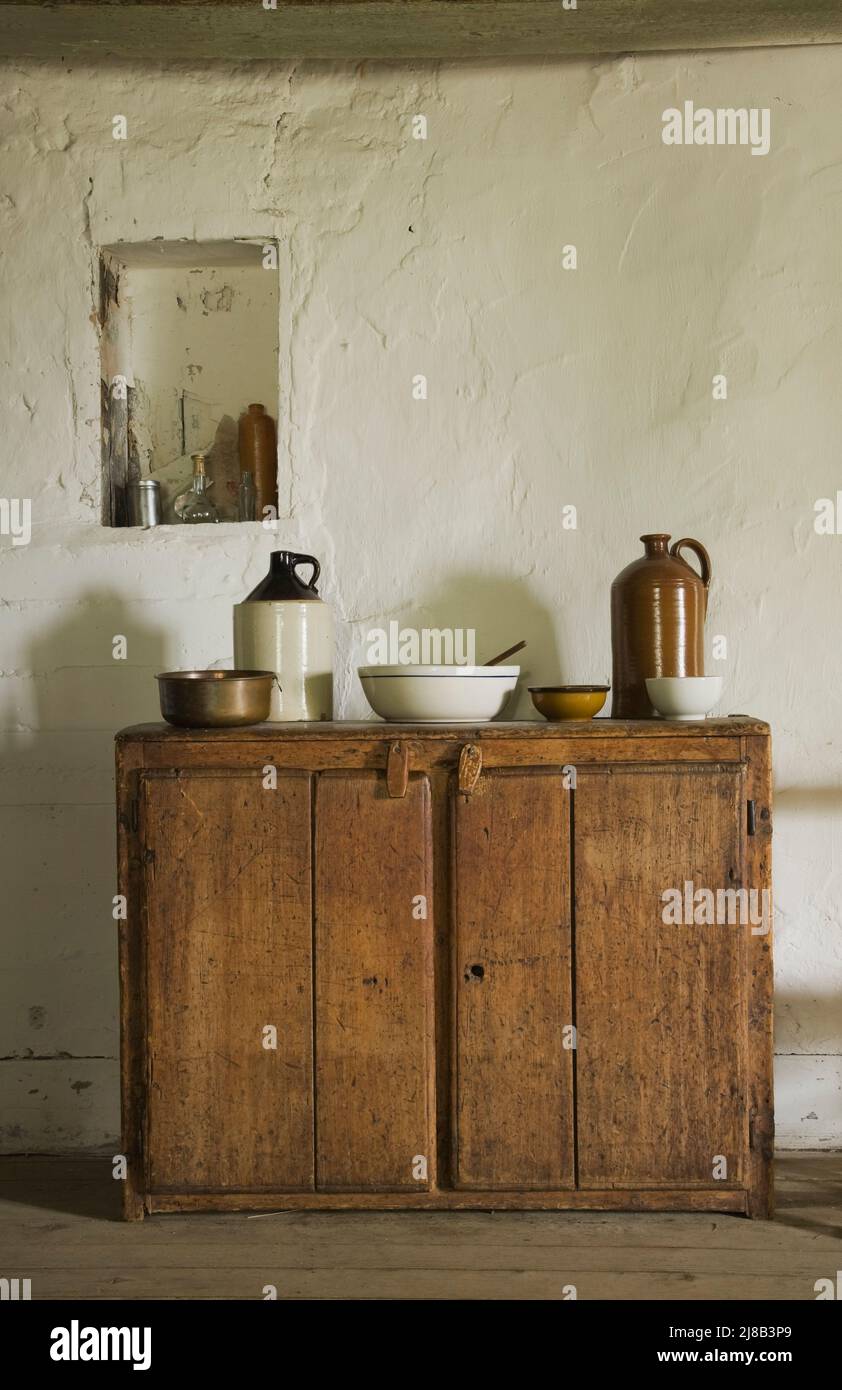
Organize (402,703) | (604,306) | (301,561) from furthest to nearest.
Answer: (604,306), (301,561), (402,703)

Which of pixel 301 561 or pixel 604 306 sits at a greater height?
pixel 604 306

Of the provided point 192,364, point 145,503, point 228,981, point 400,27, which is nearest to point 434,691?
point 228,981

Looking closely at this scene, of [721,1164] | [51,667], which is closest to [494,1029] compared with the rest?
[721,1164]

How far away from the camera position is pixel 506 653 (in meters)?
2.57

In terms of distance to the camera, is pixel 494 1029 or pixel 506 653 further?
pixel 506 653

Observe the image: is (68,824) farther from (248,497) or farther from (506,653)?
(506,653)

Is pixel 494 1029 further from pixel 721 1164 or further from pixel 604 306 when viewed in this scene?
pixel 604 306

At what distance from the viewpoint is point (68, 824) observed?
2.76 m

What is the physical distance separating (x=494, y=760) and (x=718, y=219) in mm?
1645

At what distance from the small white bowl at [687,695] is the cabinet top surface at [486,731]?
0.04 metres

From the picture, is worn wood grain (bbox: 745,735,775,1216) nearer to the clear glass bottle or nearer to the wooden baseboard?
the wooden baseboard

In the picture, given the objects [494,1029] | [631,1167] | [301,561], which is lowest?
[631,1167]

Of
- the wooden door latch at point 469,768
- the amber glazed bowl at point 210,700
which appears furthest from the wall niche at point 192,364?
the wooden door latch at point 469,768

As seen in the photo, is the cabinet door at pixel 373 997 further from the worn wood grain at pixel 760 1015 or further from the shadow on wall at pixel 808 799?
the shadow on wall at pixel 808 799
